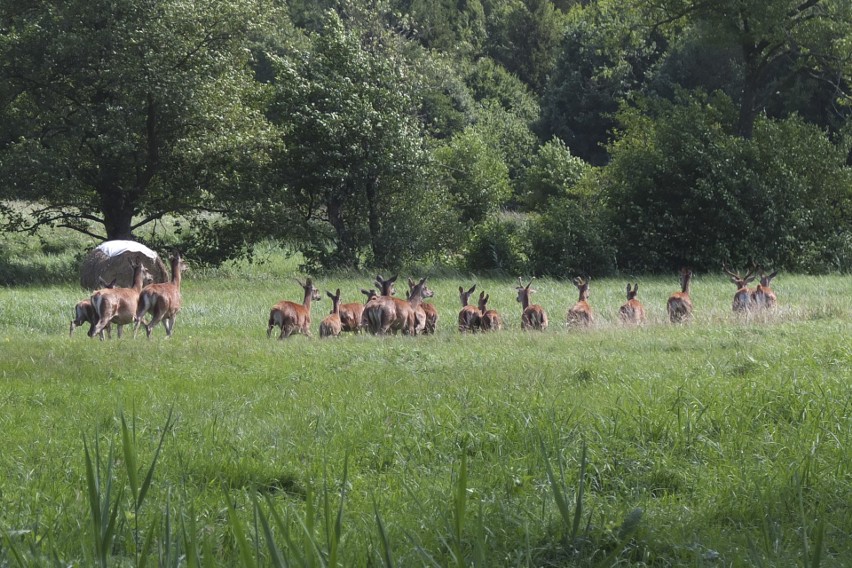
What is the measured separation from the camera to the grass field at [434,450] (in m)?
4.00

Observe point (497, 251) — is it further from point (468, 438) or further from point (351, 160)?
point (468, 438)

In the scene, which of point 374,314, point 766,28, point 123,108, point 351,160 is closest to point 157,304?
point 374,314

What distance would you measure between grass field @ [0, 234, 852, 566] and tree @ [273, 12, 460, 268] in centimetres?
1694

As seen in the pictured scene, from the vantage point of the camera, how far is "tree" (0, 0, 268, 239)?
27.8 meters

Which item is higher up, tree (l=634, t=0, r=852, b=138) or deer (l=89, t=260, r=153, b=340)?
tree (l=634, t=0, r=852, b=138)

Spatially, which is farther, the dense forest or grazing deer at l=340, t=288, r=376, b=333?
the dense forest

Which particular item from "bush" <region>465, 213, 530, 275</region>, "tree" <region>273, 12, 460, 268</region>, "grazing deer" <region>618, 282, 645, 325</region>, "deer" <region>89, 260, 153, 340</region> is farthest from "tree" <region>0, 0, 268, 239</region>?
"grazing deer" <region>618, 282, 645, 325</region>

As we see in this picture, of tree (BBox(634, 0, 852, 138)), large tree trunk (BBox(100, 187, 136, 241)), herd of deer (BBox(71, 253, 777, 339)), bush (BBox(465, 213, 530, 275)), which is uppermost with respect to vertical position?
tree (BBox(634, 0, 852, 138))

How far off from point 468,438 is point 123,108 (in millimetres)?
23666

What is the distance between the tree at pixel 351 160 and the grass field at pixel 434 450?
16.9m

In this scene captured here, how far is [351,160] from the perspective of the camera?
31484 mm

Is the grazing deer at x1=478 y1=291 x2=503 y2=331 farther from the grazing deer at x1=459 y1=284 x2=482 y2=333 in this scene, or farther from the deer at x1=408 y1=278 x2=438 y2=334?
the deer at x1=408 y1=278 x2=438 y2=334

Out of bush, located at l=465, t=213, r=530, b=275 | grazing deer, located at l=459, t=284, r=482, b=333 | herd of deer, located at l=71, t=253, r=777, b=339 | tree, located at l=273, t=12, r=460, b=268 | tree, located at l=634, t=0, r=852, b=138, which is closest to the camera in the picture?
herd of deer, located at l=71, t=253, r=777, b=339

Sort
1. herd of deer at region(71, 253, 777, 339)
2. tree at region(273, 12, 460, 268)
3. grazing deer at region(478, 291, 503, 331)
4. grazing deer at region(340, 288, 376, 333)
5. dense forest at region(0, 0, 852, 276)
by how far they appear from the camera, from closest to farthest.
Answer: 1. herd of deer at region(71, 253, 777, 339)
2. grazing deer at region(478, 291, 503, 331)
3. grazing deer at region(340, 288, 376, 333)
4. dense forest at region(0, 0, 852, 276)
5. tree at region(273, 12, 460, 268)
